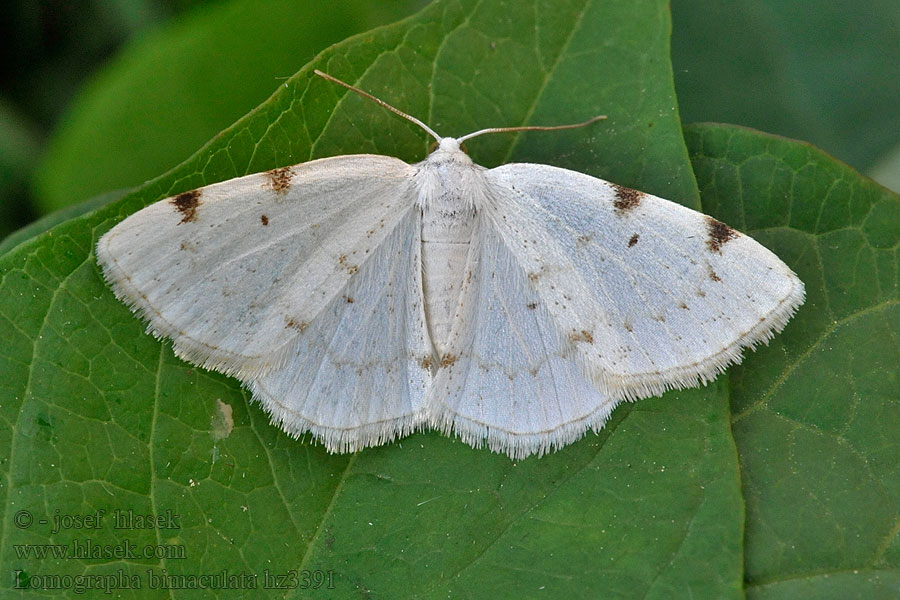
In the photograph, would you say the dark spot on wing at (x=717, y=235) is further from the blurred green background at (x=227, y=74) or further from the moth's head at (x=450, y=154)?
the blurred green background at (x=227, y=74)

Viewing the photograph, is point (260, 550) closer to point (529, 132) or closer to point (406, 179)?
point (406, 179)

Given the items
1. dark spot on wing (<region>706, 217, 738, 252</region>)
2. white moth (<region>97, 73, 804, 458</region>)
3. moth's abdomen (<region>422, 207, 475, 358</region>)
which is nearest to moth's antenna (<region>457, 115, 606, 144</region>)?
white moth (<region>97, 73, 804, 458</region>)

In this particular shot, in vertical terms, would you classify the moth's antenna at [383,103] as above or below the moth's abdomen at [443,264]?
above

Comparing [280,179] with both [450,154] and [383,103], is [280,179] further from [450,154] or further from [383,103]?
[450,154]

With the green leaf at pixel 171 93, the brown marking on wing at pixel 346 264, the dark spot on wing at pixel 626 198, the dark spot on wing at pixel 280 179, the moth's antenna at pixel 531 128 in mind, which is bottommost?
the dark spot on wing at pixel 626 198


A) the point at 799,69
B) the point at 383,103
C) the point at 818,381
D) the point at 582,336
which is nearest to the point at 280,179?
the point at 383,103

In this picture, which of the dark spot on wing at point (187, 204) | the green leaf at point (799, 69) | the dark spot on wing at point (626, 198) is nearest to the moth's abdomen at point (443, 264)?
the dark spot on wing at point (626, 198)

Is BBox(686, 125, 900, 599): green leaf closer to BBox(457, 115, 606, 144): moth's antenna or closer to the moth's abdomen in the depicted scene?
BBox(457, 115, 606, 144): moth's antenna
